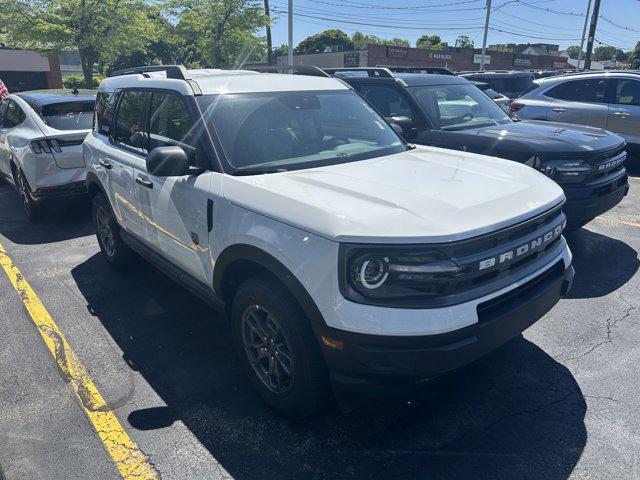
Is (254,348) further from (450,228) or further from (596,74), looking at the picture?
(596,74)

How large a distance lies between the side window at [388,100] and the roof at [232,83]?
196 cm

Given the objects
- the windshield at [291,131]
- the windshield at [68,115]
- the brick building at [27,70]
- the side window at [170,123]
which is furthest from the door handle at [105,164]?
the brick building at [27,70]

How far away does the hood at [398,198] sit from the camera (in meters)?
2.29

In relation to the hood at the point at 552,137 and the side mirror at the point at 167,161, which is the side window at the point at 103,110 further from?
the hood at the point at 552,137

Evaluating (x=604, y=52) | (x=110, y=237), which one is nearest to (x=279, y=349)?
(x=110, y=237)

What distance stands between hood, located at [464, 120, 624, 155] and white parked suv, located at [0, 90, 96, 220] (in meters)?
4.91

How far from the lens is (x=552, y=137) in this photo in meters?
5.11

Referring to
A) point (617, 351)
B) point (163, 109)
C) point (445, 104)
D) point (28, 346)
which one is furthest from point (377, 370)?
point (445, 104)

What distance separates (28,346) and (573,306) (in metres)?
4.39

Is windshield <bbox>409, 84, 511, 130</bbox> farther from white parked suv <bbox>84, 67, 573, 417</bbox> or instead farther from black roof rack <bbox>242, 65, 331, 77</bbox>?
white parked suv <bbox>84, 67, 573, 417</bbox>

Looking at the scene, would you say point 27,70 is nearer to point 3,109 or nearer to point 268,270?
point 3,109

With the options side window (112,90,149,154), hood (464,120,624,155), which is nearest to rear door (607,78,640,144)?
hood (464,120,624,155)

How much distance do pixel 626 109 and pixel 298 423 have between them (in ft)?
28.6

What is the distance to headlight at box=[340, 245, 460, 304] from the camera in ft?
7.37
